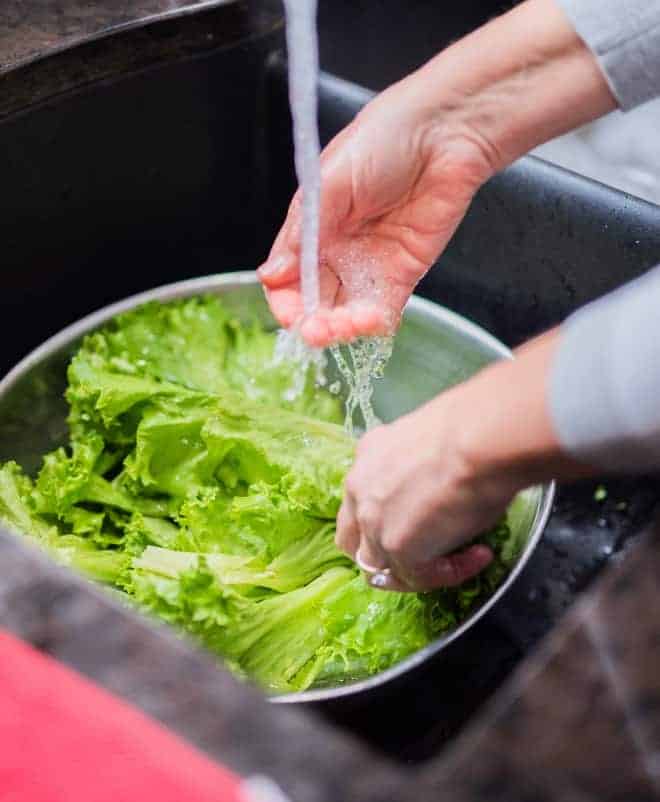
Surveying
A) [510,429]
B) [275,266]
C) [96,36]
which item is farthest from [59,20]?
[510,429]

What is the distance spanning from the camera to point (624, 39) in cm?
94

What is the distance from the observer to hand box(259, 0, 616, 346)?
1.00 m

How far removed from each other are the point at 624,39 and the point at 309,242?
36 cm

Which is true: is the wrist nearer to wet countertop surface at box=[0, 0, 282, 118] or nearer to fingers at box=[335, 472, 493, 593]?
fingers at box=[335, 472, 493, 593]

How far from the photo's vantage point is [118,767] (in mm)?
521

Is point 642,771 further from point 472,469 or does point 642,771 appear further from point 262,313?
point 262,313

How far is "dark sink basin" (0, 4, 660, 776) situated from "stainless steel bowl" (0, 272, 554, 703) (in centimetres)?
14

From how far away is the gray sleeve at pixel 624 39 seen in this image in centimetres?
93

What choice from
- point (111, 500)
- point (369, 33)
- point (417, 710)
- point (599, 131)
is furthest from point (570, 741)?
point (599, 131)

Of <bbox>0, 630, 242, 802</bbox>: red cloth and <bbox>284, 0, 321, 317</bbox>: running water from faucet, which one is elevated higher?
<bbox>284, 0, 321, 317</bbox>: running water from faucet

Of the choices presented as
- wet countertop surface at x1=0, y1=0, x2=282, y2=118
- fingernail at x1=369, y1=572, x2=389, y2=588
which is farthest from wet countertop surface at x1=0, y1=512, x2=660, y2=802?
wet countertop surface at x1=0, y1=0, x2=282, y2=118

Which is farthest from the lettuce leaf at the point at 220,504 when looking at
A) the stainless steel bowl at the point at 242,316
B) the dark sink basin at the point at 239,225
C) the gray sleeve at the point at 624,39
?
the gray sleeve at the point at 624,39

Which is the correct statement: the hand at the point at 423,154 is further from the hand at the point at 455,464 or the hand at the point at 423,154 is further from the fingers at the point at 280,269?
the hand at the point at 455,464

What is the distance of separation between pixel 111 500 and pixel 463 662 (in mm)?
462
